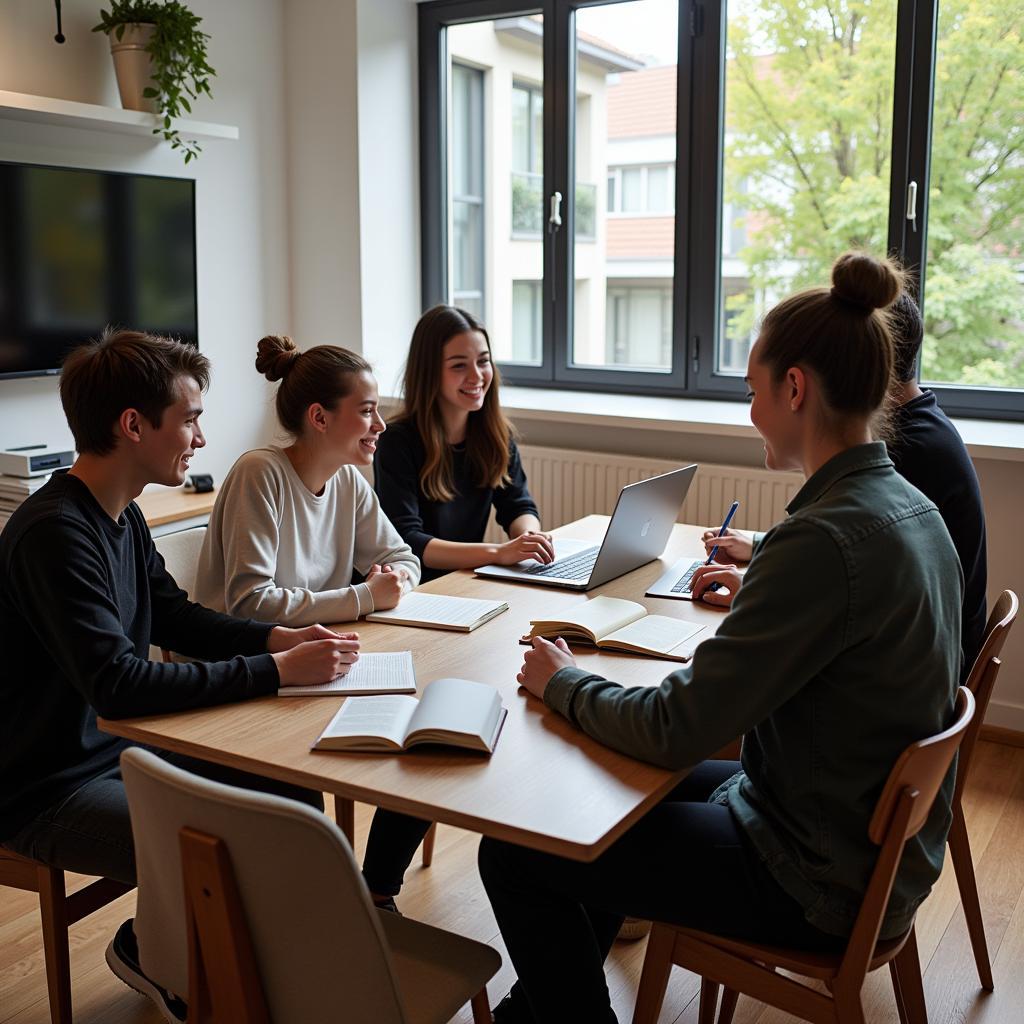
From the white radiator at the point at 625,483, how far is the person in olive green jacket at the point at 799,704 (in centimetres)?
196

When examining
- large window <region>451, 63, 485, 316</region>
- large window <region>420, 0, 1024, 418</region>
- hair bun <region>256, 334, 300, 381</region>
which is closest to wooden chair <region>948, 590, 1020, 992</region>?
hair bun <region>256, 334, 300, 381</region>

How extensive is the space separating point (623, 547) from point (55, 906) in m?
1.19

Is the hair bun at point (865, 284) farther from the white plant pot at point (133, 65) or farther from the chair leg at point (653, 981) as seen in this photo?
the white plant pot at point (133, 65)

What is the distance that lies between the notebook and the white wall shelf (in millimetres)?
2151

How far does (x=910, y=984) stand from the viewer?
1.73 metres

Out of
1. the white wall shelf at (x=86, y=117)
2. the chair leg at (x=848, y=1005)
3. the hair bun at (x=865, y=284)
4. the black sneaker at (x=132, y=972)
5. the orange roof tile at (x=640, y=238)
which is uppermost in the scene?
the white wall shelf at (x=86, y=117)

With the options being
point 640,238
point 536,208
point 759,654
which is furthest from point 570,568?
point 536,208

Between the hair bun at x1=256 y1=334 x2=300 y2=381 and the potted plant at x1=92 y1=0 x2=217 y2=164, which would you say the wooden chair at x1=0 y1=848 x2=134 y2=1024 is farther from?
the potted plant at x1=92 y1=0 x2=217 y2=164

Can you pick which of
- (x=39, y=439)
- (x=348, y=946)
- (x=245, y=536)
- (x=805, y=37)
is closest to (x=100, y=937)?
(x=245, y=536)

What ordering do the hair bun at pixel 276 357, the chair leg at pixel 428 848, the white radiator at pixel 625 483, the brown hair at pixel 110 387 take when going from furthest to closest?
the white radiator at pixel 625 483 < the chair leg at pixel 428 848 < the hair bun at pixel 276 357 < the brown hair at pixel 110 387

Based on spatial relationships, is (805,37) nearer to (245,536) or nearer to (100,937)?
(245,536)

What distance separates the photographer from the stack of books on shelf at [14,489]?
10.5ft

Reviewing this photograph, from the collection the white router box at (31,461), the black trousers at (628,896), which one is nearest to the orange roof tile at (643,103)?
the white router box at (31,461)

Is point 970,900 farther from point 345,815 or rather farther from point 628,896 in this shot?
point 345,815
